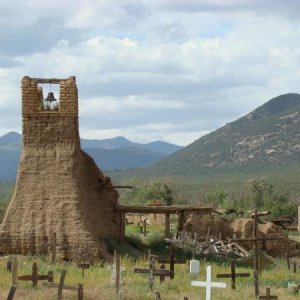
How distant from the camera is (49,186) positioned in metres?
36.4

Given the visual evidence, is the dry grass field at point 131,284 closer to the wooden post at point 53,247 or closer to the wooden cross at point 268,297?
the wooden post at point 53,247

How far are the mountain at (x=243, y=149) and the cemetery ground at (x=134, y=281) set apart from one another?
96.4 meters

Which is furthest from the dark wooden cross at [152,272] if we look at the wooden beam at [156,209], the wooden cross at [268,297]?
the wooden beam at [156,209]

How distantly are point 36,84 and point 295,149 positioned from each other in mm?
102635

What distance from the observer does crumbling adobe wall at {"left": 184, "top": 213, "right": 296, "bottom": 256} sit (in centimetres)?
4534

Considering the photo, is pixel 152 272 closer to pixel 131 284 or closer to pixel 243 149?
pixel 131 284

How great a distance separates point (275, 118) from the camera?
152000 millimetres

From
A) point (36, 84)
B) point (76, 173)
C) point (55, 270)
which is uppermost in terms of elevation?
point (36, 84)

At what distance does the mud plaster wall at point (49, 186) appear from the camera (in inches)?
→ 1404

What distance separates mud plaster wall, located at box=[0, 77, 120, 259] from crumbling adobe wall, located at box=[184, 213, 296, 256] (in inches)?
363

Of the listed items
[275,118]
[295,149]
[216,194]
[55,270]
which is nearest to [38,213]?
[55,270]

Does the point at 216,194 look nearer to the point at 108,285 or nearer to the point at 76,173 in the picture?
the point at 76,173

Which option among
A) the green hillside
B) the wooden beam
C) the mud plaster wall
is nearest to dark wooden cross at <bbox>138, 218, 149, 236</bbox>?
the wooden beam

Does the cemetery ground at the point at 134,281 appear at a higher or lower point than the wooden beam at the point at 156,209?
lower
